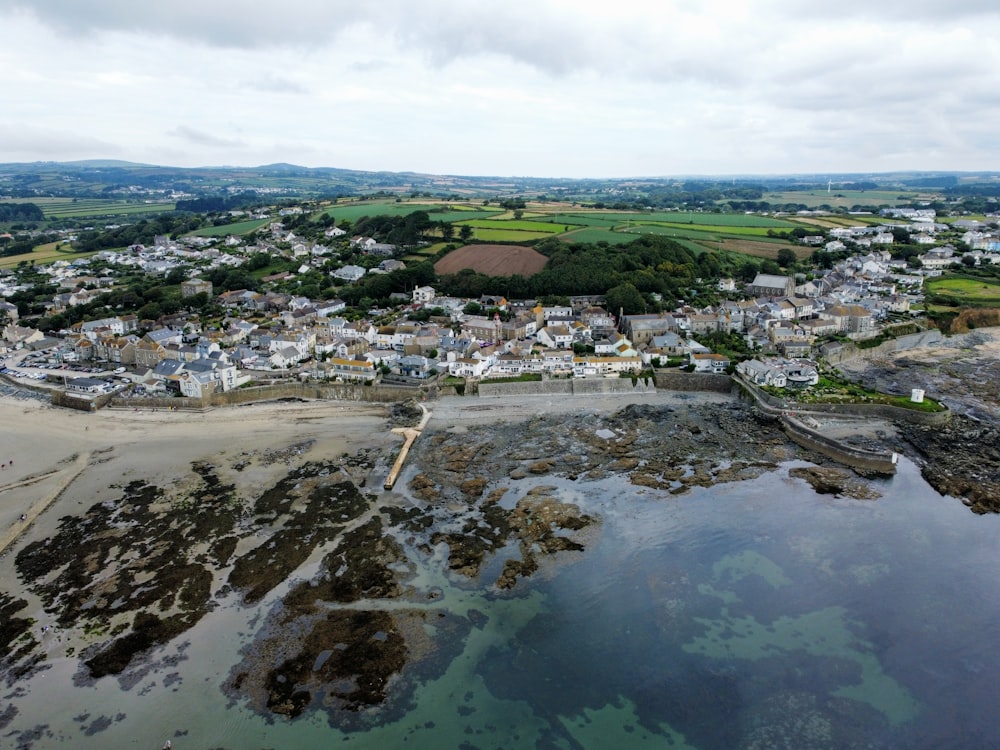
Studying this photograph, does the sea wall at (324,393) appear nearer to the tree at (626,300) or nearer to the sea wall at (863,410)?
the sea wall at (863,410)

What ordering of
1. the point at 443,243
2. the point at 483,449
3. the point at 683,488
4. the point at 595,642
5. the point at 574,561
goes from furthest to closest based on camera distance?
the point at 443,243 → the point at 483,449 → the point at 683,488 → the point at 574,561 → the point at 595,642

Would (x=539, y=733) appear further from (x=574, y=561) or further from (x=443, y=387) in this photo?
(x=443, y=387)

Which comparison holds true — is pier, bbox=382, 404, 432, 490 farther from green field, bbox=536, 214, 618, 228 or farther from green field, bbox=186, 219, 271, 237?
green field, bbox=186, 219, 271, 237

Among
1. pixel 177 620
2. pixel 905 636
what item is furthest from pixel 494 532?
pixel 905 636

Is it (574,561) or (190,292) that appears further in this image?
(190,292)

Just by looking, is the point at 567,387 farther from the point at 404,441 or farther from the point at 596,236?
the point at 596,236

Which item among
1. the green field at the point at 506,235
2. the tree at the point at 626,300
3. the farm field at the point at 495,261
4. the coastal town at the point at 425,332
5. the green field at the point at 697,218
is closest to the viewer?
the coastal town at the point at 425,332

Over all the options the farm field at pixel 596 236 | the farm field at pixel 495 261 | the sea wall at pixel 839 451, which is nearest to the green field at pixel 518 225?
the farm field at pixel 596 236

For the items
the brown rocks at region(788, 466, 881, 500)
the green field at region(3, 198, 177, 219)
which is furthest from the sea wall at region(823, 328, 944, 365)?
the green field at region(3, 198, 177, 219)
